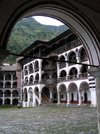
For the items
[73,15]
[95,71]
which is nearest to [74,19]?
[73,15]

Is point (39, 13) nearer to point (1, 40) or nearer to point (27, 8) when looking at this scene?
point (27, 8)

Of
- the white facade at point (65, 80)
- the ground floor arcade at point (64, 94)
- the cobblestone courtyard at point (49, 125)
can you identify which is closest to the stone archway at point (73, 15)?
the cobblestone courtyard at point (49, 125)

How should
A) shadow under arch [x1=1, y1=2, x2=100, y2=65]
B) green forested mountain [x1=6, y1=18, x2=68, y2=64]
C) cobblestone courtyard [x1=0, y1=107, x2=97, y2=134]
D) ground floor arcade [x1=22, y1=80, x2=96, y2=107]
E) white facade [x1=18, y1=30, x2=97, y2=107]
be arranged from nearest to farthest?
1. shadow under arch [x1=1, y1=2, x2=100, y2=65]
2. cobblestone courtyard [x1=0, y1=107, x2=97, y2=134]
3. white facade [x1=18, y1=30, x2=97, y2=107]
4. ground floor arcade [x1=22, y1=80, x2=96, y2=107]
5. green forested mountain [x1=6, y1=18, x2=68, y2=64]

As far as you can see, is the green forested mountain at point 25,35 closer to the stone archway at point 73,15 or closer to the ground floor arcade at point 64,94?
the ground floor arcade at point 64,94

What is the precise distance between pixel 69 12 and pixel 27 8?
49.8 inches

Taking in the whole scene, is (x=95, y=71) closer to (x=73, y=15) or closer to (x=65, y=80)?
(x=73, y=15)

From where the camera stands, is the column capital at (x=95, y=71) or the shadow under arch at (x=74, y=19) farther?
the column capital at (x=95, y=71)

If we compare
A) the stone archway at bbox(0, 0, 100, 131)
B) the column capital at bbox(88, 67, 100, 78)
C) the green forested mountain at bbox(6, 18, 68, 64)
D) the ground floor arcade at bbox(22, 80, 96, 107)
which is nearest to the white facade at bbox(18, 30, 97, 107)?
the ground floor arcade at bbox(22, 80, 96, 107)

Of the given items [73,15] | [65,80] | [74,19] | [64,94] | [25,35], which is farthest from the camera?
[25,35]

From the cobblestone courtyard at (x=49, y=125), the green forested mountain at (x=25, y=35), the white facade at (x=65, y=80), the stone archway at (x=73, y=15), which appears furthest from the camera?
the green forested mountain at (x=25, y=35)

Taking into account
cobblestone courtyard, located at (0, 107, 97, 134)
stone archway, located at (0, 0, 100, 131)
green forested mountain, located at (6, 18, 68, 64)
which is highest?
green forested mountain, located at (6, 18, 68, 64)

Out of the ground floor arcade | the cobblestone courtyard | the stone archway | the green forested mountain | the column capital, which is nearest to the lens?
the stone archway

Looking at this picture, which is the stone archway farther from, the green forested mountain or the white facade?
the green forested mountain

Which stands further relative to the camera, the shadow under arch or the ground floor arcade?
the ground floor arcade
